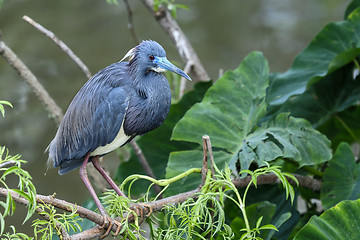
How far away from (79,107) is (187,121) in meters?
0.59

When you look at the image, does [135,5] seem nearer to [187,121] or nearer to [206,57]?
[206,57]

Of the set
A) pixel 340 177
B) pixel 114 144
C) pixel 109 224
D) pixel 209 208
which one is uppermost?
pixel 114 144

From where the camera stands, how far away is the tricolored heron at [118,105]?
7.67 ft

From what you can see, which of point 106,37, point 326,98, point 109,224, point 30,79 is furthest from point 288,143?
point 106,37

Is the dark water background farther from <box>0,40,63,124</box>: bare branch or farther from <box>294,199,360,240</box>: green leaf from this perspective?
<box>294,199,360,240</box>: green leaf

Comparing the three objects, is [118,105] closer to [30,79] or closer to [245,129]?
[245,129]

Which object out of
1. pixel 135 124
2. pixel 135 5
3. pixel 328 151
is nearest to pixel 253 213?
pixel 328 151

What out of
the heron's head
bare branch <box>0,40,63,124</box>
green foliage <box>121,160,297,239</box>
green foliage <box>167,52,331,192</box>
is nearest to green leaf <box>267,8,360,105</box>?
green foliage <box>167,52,331,192</box>

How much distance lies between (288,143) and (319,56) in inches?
29.2

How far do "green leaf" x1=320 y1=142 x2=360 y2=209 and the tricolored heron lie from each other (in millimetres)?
867

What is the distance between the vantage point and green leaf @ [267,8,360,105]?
309 centimetres

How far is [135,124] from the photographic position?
93.0 inches

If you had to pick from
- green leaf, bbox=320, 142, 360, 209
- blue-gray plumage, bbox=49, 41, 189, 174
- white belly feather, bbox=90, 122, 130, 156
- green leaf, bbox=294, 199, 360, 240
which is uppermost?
blue-gray plumage, bbox=49, 41, 189, 174

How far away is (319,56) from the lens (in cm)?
317
